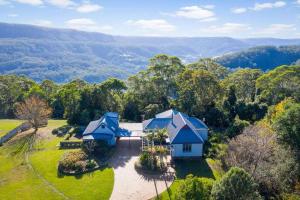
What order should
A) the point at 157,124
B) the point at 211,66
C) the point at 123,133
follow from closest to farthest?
the point at 123,133
the point at 157,124
the point at 211,66

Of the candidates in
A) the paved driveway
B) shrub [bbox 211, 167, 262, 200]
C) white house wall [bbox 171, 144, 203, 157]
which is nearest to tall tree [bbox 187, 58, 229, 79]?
white house wall [bbox 171, 144, 203, 157]

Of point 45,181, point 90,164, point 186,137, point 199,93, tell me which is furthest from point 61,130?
point 199,93

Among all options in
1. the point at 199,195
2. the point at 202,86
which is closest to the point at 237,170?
the point at 199,195

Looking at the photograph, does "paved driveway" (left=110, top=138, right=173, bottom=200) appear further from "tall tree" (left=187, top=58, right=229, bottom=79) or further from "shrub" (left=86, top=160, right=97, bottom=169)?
"tall tree" (left=187, top=58, right=229, bottom=79)

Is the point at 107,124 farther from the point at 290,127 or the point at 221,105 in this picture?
the point at 290,127

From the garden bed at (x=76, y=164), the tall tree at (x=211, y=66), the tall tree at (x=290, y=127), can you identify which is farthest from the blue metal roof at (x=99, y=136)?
the tall tree at (x=211, y=66)

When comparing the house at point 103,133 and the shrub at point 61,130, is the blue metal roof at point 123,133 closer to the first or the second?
the house at point 103,133

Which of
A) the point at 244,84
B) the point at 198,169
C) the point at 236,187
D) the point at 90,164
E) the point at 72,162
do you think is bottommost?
the point at 198,169
